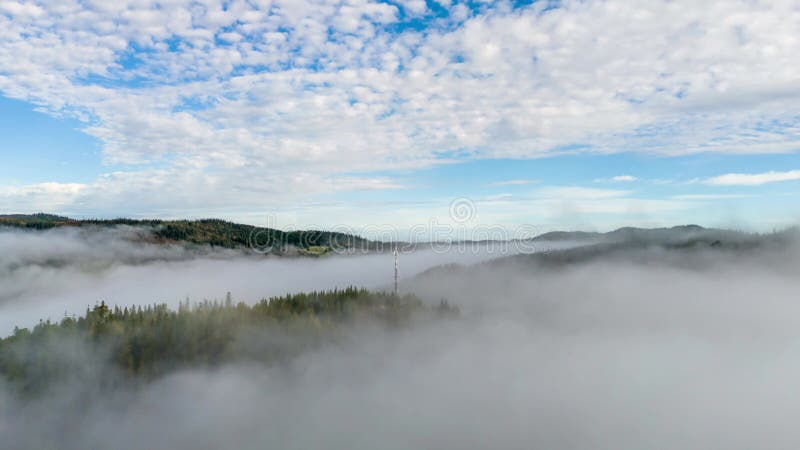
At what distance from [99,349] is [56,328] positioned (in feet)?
84.7

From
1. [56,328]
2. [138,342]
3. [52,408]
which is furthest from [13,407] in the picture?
[138,342]

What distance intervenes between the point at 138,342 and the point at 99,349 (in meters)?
14.6

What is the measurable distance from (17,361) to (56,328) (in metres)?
19.8

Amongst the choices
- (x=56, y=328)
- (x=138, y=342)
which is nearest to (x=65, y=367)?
(x=56, y=328)

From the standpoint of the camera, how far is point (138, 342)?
7825 inches

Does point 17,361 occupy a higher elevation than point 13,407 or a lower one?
higher

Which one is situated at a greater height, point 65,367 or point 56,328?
point 56,328

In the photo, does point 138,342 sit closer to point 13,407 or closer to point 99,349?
point 99,349

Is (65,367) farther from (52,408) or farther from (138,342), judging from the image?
(138,342)

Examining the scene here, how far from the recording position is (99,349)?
193 meters

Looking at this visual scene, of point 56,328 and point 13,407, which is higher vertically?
point 56,328

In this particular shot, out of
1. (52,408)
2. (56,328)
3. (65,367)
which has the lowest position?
(52,408)

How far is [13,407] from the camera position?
188500 mm

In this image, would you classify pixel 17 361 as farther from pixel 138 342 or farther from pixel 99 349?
pixel 138 342
